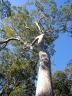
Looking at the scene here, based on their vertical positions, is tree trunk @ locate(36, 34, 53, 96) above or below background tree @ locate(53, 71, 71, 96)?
below

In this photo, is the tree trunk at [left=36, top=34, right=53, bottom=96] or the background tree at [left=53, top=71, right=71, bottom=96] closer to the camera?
the tree trunk at [left=36, top=34, right=53, bottom=96]

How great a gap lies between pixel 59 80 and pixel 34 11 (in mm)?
12558

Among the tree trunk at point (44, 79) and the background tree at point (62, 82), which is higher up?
the background tree at point (62, 82)

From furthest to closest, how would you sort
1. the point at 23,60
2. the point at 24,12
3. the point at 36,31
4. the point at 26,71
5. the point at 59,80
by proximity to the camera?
1. the point at 59,80
2. the point at 26,71
3. the point at 23,60
4. the point at 24,12
5. the point at 36,31

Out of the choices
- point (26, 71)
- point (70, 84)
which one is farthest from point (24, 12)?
point (70, 84)

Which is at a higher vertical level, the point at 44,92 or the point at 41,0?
the point at 41,0

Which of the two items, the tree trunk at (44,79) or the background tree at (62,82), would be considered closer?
the tree trunk at (44,79)

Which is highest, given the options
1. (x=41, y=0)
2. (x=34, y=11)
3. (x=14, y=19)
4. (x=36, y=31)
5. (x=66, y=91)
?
(x=41, y=0)

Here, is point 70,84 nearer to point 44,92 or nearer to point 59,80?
point 59,80

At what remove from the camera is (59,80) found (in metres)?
24.4

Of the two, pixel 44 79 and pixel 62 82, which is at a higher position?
pixel 62 82

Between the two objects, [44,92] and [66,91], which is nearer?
[44,92]

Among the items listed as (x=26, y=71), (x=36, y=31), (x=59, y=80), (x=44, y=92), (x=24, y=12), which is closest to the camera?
(x=44, y=92)

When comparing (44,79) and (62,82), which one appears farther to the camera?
(62,82)
